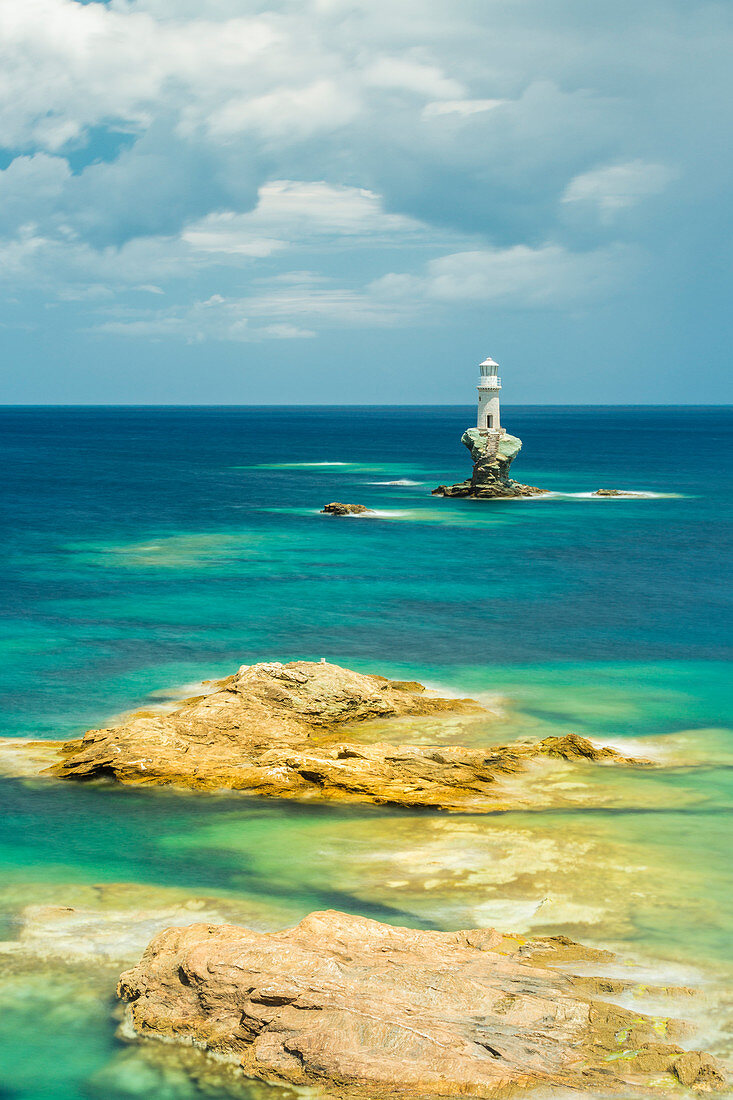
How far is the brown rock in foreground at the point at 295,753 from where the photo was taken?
20391mm

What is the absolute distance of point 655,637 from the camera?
119ft

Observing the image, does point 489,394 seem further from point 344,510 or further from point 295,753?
point 295,753

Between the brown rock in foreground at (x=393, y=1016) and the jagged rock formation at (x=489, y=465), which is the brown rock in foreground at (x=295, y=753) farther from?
the jagged rock formation at (x=489, y=465)

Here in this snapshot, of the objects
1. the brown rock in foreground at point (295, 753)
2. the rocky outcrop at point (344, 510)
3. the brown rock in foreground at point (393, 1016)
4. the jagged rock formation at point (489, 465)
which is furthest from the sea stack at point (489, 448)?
the brown rock in foreground at point (393, 1016)

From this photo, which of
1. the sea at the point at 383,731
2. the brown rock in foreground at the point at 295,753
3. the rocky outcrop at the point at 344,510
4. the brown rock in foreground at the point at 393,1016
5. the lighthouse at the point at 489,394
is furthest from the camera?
the lighthouse at the point at 489,394

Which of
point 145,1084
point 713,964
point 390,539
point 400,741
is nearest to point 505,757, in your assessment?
point 400,741

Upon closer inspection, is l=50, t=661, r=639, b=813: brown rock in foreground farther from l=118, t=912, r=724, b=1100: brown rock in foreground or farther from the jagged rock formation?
the jagged rock formation

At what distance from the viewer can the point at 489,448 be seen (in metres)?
80.9

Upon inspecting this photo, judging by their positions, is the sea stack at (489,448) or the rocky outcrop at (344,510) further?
the sea stack at (489,448)

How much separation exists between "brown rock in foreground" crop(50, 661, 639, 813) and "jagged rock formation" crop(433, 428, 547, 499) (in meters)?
57.0

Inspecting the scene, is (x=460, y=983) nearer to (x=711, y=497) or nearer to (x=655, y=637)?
(x=655, y=637)

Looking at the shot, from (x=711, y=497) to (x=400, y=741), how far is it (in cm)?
7058

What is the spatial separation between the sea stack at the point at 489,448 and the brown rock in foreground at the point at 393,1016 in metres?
67.4

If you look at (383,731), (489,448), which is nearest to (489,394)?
(489,448)
